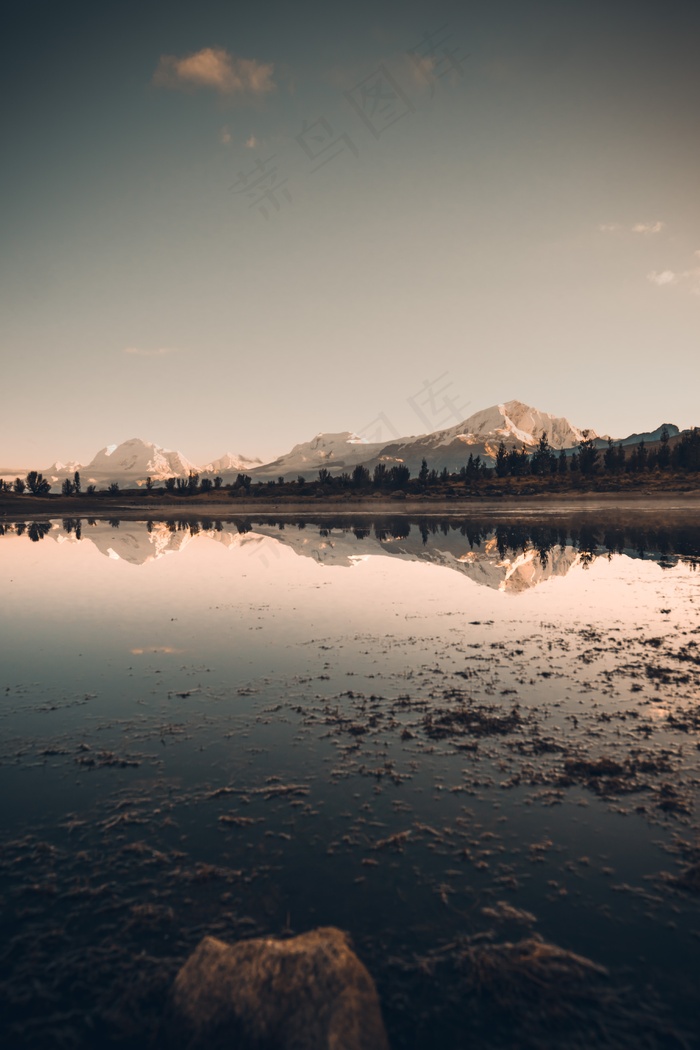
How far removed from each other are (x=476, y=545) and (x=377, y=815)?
58.4m

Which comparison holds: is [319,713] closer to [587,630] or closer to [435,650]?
[435,650]

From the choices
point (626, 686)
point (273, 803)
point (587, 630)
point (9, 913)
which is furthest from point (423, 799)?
point (587, 630)

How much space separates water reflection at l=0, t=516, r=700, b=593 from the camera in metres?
52.4

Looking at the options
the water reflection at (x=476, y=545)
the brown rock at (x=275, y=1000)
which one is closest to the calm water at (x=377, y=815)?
the brown rock at (x=275, y=1000)

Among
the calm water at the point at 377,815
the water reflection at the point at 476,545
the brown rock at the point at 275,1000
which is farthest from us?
the water reflection at the point at 476,545

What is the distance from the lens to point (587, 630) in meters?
30.4

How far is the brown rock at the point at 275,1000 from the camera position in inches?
290

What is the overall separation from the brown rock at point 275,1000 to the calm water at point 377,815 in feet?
3.02

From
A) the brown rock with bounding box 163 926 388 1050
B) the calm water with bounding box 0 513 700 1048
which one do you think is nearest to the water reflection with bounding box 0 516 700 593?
the calm water with bounding box 0 513 700 1048

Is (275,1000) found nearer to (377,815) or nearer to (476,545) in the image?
(377,815)

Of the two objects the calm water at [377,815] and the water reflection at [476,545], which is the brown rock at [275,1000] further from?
the water reflection at [476,545]

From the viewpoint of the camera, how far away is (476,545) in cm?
6969

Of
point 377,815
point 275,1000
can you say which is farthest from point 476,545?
point 275,1000

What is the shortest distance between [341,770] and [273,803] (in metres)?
2.38
